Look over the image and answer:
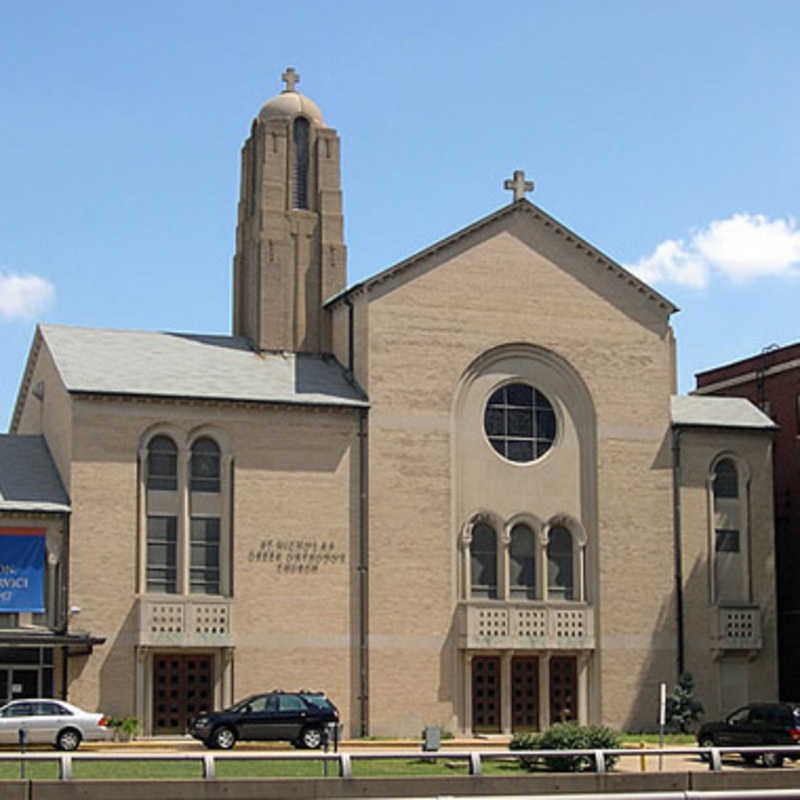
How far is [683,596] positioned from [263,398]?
15474mm

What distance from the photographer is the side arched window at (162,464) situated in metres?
49.7

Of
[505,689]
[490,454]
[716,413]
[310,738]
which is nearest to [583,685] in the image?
[505,689]

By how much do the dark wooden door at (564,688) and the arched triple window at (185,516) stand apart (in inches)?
446

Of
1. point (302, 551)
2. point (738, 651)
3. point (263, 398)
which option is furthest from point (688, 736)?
point (263, 398)

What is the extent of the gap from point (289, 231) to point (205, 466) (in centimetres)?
1229

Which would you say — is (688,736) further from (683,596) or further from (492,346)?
(492,346)

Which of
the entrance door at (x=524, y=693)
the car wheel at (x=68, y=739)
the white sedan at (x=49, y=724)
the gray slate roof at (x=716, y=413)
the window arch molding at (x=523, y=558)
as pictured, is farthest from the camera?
the gray slate roof at (x=716, y=413)

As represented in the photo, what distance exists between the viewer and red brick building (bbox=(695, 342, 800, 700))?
196 feet

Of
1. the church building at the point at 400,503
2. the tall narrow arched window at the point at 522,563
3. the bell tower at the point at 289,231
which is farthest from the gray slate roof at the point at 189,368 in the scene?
the tall narrow arched window at the point at 522,563

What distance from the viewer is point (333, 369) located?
177 feet

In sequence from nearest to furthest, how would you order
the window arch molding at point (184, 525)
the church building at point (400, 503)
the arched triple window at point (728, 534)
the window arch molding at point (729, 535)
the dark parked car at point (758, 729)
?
1. the dark parked car at point (758, 729)
2. the church building at point (400, 503)
3. the window arch molding at point (184, 525)
4. the window arch molding at point (729, 535)
5. the arched triple window at point (728, 534)

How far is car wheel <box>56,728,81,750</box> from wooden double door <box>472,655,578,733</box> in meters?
14.3

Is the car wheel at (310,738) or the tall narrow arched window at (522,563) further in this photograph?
the tall narrow arched window at (522,563)

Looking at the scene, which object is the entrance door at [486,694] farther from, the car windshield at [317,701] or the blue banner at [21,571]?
the blue banner at [21,571]
